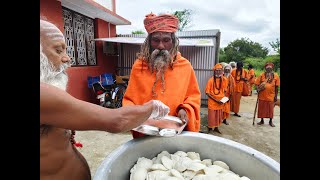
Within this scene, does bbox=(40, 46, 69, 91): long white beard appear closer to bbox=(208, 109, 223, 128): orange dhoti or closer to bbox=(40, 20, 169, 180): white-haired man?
bbox=(40, 20, 169, 180): white-haired man

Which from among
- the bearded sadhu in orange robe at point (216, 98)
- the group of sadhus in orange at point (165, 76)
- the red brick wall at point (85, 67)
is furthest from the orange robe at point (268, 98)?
the red brick wall at point (85, 67)

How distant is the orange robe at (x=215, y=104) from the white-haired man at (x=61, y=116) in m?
4.66

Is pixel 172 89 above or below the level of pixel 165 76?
below

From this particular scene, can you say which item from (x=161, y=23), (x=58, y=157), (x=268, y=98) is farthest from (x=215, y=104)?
(x=58, y=157)

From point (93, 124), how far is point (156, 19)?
5.32 ft

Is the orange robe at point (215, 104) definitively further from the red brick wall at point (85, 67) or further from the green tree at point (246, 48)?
the green tree at point (246, 48)

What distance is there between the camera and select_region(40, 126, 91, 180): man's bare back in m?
1.03

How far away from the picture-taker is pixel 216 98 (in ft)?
19.5

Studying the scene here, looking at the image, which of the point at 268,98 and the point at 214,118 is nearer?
the point at 214,118

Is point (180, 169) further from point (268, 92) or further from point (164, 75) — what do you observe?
point (268, 92)

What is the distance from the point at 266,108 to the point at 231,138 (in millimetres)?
1854

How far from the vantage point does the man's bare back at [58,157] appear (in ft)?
3.37
